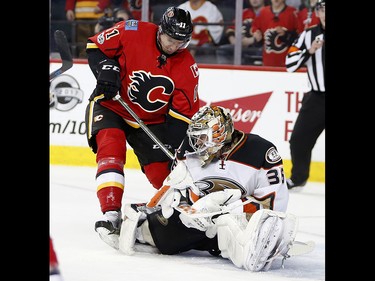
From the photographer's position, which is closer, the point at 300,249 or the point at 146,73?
the point at 300,249

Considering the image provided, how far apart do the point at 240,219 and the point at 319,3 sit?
2.92 meters

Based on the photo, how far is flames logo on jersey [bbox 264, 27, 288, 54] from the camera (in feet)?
21.2

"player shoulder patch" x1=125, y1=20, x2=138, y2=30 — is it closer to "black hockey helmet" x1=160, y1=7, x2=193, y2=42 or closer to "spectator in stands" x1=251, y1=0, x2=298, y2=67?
"black hockey helmet" x1=160, y1=7, x2=193, y2=42

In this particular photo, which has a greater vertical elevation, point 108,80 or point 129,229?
point 108,80

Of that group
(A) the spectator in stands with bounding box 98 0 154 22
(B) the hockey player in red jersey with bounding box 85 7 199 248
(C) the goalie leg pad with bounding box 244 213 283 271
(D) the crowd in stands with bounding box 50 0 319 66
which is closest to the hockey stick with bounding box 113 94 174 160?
(B) the hockey player in red jersey with bounding box 85 7 199 248

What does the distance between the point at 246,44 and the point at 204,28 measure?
13.8 inches

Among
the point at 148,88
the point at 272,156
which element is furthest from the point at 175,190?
the point at 148,88

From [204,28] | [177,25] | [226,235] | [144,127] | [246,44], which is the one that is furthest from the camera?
[204,28]

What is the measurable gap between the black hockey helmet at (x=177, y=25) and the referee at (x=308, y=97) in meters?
2.18

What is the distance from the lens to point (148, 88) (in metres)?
4.11

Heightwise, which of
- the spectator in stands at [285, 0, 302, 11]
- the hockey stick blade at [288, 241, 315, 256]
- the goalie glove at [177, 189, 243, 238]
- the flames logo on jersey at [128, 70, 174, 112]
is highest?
the spectator in stands at [285, 0, 302, 11]

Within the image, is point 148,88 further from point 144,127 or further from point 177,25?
point 177,25

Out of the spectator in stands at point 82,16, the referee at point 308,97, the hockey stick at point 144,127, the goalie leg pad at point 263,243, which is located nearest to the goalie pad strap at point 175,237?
the goalie leg pad at point 263,243
